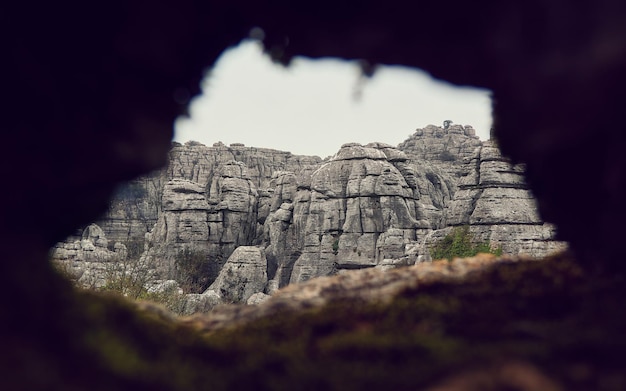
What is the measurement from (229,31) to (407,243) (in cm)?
5620

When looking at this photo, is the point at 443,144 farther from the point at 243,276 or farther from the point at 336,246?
the point at 243,276

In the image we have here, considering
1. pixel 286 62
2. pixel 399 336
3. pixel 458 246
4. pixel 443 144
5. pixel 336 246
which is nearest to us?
pixel 399 336

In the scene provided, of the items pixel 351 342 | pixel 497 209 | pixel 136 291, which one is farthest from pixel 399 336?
pixel 497 209

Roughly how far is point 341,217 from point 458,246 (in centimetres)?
1947

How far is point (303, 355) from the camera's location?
745 centimetres

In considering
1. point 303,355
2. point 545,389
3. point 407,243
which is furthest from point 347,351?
point 407,243

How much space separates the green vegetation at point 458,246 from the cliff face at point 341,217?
73 centimetres

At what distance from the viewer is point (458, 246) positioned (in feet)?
177

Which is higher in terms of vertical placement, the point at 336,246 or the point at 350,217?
the point at 350,217

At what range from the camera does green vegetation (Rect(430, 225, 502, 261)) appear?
5266 cm

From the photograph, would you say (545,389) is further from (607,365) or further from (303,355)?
(303,355)

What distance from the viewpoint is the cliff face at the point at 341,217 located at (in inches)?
2144

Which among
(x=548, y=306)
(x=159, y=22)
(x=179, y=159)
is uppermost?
(x=179, y=159)

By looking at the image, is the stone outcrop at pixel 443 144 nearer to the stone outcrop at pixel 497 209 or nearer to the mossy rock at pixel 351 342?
the stone outcrop at pixel 497 209
